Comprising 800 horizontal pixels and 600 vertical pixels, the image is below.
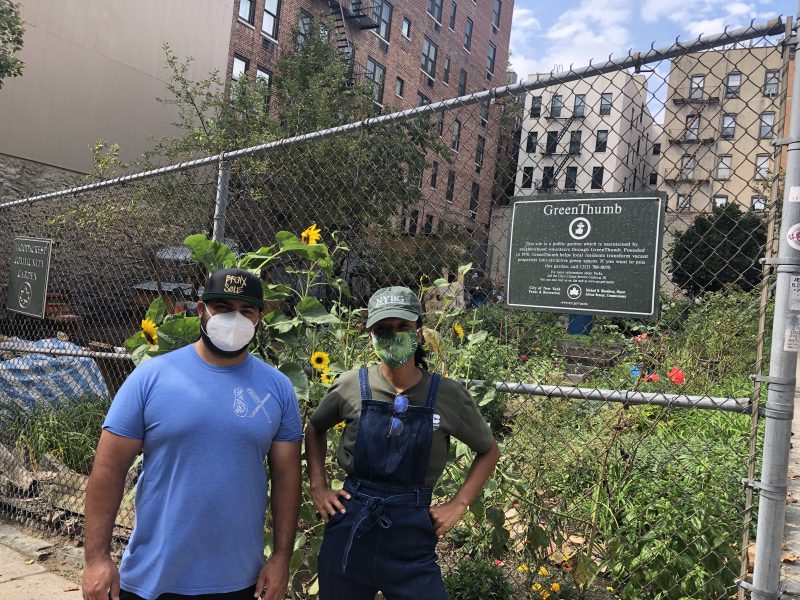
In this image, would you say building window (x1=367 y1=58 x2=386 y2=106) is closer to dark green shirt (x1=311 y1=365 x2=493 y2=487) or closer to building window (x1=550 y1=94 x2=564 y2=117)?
building window (x1=550 y1=94 x2=564 y2=117)

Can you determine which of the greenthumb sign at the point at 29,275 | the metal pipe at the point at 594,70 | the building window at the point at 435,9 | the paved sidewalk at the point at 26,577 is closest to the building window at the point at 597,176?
the metal pipe at the point at 594,70

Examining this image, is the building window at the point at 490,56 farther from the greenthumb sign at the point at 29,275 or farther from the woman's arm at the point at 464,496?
the woman's arm at the point at 464,496

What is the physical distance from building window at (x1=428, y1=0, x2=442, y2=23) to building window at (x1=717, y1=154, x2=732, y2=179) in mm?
32549

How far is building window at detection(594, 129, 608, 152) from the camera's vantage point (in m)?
2.73

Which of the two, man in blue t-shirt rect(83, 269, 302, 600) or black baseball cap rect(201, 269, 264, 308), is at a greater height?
black baseball cap rect(201, 269, 264, 308)

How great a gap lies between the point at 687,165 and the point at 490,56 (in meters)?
38.9

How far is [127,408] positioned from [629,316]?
1.80 meters

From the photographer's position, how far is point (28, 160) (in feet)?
53.1

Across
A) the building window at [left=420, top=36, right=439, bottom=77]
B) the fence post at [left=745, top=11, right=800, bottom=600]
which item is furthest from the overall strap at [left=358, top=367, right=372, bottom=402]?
the building window at [left=420, top=36, right=439, bottom=77]

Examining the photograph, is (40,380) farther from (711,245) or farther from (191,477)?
(711,245)

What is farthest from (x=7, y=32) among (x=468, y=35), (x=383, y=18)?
(x=468, y=35)

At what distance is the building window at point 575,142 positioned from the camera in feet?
8.64

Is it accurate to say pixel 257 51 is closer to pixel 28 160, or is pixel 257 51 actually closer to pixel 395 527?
pixel 28 160

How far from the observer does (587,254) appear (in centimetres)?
258
